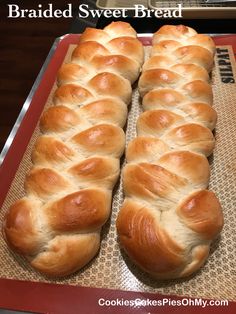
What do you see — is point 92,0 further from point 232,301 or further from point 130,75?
point 232,301

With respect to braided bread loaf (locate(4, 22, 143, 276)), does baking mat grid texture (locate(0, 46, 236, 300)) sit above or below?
below

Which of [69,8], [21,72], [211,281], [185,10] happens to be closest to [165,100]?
[211,281]

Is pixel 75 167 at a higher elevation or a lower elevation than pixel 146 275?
higher

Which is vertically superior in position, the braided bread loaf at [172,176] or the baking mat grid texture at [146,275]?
the braided bread loaf at [172,176]

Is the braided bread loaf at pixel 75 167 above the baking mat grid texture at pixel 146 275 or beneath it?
above
